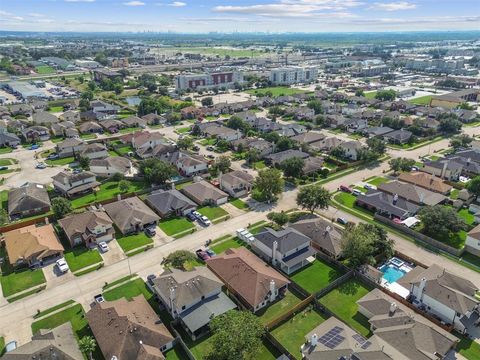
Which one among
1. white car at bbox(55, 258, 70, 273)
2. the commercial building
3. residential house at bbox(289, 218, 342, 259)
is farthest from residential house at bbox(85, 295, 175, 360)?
the commercial building

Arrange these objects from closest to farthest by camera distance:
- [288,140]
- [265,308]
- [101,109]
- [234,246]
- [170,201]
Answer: [265,308] < [234,246] < [170,201] < [288,140] < [101,109]

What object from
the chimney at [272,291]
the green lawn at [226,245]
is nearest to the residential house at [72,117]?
the green lawn at [226,245]

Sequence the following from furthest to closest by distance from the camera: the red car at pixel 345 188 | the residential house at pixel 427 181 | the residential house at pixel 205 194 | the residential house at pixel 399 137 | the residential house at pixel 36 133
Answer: the residential house at pixel 36 133, the residential house at pixel 399 137, the red car at pixel 345 188, the residential house at pixel 427 181, the residential house at pixel 205 194

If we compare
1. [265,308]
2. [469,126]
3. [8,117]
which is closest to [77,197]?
[265,308]

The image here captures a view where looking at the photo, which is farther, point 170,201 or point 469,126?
point 469,126

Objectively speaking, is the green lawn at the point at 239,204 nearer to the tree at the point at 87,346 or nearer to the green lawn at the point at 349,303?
the green lawn at the point at 349,303

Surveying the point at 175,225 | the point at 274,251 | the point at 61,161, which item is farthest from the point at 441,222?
the point at 61,161

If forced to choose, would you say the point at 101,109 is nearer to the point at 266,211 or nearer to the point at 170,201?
the point at 170,201
